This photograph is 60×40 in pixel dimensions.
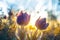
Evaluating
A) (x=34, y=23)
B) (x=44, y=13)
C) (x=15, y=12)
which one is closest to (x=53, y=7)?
(x=44, y=13)

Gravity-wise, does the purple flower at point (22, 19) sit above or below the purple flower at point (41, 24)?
above

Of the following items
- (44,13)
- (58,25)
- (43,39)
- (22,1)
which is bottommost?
(43,39)

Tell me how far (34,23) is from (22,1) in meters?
0.21

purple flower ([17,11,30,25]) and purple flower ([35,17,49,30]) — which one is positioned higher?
purple flower ([17,11,30,25])

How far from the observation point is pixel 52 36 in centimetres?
119

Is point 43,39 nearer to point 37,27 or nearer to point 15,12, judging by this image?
point 37,27

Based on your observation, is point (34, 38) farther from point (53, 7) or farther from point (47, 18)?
point (53, 7)

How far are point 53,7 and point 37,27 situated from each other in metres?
0.21

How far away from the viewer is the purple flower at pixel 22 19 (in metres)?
1.20

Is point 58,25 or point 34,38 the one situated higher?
point 58,25

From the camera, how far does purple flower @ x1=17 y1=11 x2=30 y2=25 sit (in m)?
1.20

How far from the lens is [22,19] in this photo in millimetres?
1200

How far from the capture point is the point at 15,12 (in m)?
1.20

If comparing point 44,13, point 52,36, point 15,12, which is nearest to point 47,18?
point 44,13
